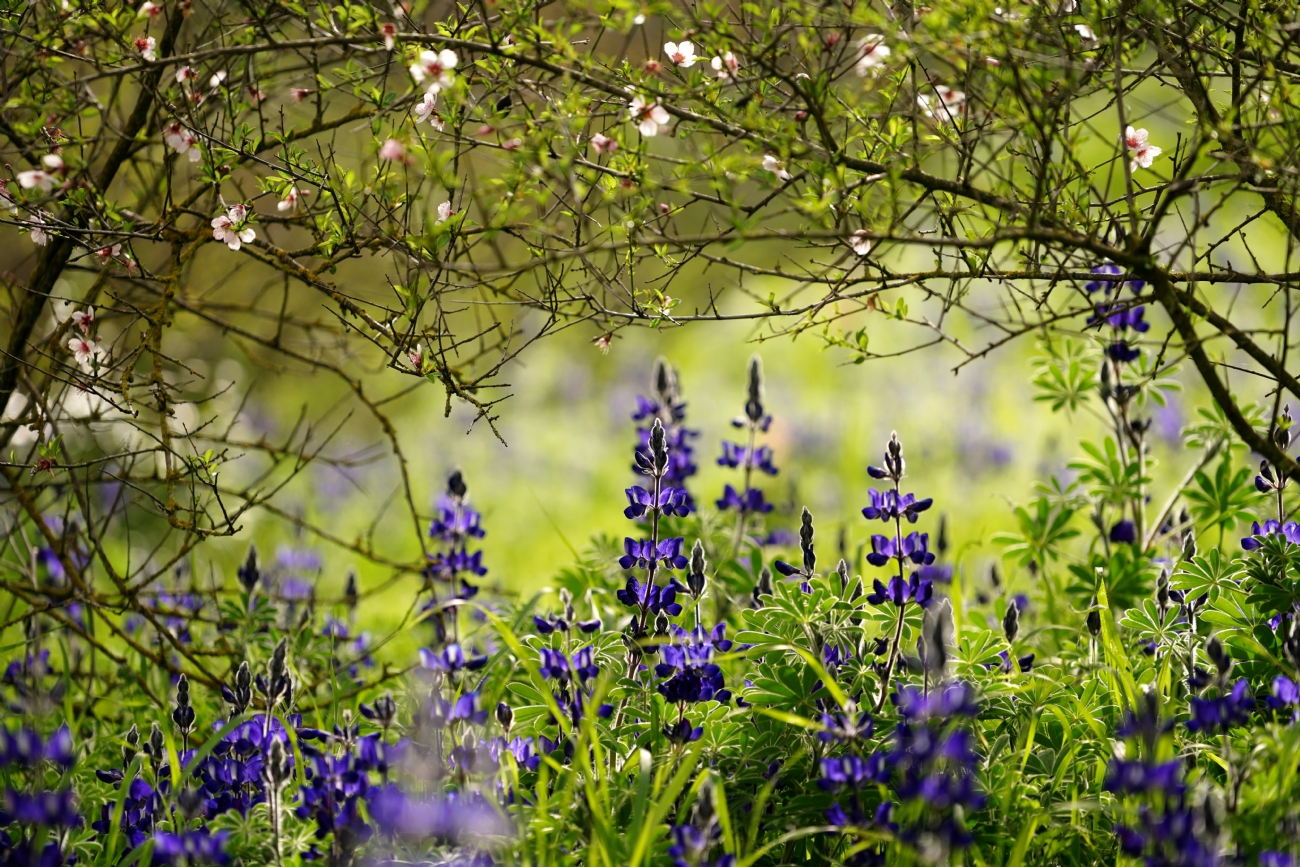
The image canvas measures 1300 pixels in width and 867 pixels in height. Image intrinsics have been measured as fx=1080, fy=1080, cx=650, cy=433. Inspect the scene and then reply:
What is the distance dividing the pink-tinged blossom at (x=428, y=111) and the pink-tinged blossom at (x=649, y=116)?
421 mm

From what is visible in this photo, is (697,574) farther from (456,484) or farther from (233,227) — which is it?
(233,227)

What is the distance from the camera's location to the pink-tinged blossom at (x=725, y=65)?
6.93 feet

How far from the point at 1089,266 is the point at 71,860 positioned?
2470 millimetres

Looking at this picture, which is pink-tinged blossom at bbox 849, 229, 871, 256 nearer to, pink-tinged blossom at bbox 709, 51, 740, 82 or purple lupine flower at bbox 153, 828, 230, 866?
pink-tinged blossom at bbox 709, 51, 740, 82

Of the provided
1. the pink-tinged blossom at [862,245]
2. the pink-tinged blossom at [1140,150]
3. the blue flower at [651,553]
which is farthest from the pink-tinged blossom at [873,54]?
the blue flower at [651,553]

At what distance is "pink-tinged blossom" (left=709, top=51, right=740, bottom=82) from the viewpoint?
211cm

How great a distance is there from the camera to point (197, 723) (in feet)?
9.97

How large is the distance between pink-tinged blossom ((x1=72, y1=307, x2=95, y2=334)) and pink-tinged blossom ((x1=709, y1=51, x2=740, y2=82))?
161 cm

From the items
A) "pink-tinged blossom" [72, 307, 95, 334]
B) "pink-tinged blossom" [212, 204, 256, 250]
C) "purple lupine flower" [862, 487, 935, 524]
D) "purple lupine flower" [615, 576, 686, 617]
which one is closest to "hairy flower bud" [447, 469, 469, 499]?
"purple lupine flower" [615, 576, 686, 617]

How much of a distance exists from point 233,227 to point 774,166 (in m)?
1.18

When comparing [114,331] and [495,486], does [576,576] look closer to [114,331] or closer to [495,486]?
[495,486]

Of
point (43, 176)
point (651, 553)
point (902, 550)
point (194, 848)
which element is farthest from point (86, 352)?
point (902, 550)

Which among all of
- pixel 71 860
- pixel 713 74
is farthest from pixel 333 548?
pixel 713 74

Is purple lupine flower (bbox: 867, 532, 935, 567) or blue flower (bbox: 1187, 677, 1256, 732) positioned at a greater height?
purple lupine flower (bbox: 867, 532, 935, 567)
